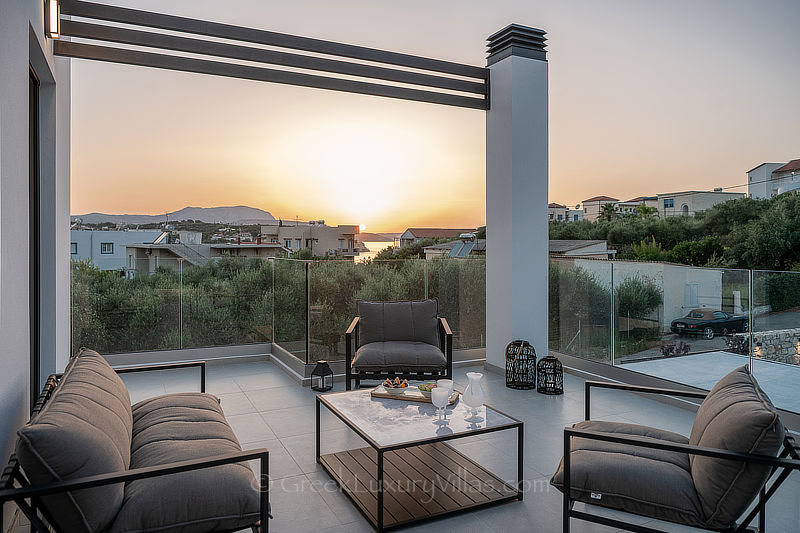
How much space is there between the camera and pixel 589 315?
5660 millimetres

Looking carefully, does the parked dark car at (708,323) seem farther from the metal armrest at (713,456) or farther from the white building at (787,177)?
the white building at (787,177)

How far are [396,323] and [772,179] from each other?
9.54 meters

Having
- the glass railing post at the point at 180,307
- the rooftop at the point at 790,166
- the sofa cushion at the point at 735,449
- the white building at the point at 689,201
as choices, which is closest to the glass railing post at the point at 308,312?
the glass railing post at the point at 180,307

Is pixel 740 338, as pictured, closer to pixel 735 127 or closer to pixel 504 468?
pixel 504 468

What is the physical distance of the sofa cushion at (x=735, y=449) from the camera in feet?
6.37

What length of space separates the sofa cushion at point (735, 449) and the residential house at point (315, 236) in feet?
18.3

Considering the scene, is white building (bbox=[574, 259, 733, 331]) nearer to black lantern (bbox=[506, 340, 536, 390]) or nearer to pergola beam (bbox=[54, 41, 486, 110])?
black lantern (bbox=[506, 340, 536, 390])

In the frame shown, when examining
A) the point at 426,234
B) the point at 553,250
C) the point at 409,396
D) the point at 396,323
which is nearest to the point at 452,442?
the point at 409,396

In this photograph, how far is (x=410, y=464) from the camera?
3.34 meters

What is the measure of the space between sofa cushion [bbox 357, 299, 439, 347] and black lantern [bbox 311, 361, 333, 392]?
41 centimetres

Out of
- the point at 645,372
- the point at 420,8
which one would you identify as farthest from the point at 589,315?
the point at 420,8

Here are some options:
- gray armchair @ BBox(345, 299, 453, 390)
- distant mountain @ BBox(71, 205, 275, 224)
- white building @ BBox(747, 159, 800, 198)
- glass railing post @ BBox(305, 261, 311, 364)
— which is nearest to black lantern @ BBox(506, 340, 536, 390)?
gray armchair @ BBox(345, 299, 453, 390)

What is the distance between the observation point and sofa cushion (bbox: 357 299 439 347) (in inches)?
197

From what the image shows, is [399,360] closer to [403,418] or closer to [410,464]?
[410,464]
